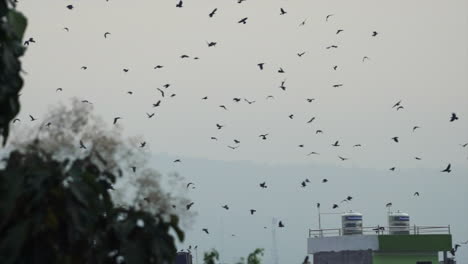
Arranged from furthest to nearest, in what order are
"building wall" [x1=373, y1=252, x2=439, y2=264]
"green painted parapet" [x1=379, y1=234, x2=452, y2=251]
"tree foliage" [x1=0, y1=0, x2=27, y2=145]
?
1. "building wall" [x1=373, y1=252, x2=439, y2=264]
2. "green painted parapet" [x1=379, y1=234, x2=452, y2=251]
3. "tree foliage" [x1=0, y1=0, x2=27, y2=145]

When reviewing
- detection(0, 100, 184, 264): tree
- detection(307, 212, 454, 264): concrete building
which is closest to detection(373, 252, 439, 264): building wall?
detection(307, 212, 454, 264): concrete building

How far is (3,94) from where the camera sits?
619 inches

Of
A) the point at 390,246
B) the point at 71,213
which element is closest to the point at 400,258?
the point at 390,246

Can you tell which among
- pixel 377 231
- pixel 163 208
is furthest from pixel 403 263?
pixel 163 208

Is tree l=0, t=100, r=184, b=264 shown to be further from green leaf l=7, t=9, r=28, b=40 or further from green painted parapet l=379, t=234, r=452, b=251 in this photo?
green painted parapet l=379, t=234, r=452, b=251

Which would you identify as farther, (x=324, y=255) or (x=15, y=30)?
(x=324, y=255)

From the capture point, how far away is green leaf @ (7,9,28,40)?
1628 centimetres

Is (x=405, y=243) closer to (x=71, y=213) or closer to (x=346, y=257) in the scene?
(x=346, y=257)

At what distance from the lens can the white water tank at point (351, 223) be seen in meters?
71.2

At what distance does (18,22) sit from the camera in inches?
644

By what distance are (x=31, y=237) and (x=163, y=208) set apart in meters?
2.43

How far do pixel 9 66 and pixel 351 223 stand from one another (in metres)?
57.2

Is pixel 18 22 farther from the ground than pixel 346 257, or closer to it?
farther from the ground

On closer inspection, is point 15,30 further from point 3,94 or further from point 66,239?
point 66,239
